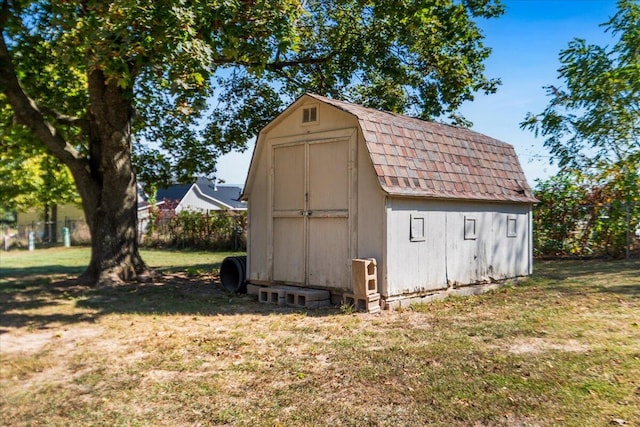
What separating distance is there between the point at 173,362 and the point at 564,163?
56.0ft

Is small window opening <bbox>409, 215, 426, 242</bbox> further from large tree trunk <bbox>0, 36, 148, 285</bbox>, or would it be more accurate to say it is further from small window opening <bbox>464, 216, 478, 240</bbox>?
large tree trunk <bbox>0, 36, 148, 285</bbox>

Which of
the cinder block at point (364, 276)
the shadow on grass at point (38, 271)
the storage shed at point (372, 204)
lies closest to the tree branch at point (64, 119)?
the shadow on grass at point (38, 271)

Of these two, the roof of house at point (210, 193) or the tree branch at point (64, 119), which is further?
the roof of house at point (210, 193)

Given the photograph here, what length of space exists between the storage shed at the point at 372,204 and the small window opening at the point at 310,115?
19mm

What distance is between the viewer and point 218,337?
643 cm

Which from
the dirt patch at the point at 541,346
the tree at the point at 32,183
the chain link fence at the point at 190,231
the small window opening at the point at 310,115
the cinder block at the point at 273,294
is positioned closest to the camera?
the dirt patch at the point at 541,346

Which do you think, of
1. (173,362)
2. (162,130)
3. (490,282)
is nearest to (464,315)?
(490,282)

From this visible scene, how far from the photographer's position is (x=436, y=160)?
9.48 meters

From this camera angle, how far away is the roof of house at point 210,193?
146 feet

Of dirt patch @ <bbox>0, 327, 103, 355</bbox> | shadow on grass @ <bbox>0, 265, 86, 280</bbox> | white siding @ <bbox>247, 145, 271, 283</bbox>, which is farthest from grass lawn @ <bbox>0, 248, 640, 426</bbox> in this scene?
shadow on grass @ <bbox>0, 265, 86, 280</bbox>

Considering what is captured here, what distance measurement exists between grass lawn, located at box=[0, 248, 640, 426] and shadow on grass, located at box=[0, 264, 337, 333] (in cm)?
7

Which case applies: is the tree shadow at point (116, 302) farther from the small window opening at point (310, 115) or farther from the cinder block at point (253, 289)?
the small window opening at point (310, 115)

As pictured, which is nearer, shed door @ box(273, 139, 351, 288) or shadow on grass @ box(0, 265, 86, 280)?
shed door @ box(273, 139, 351, 288)

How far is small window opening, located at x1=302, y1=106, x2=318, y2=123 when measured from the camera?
9156 mm
